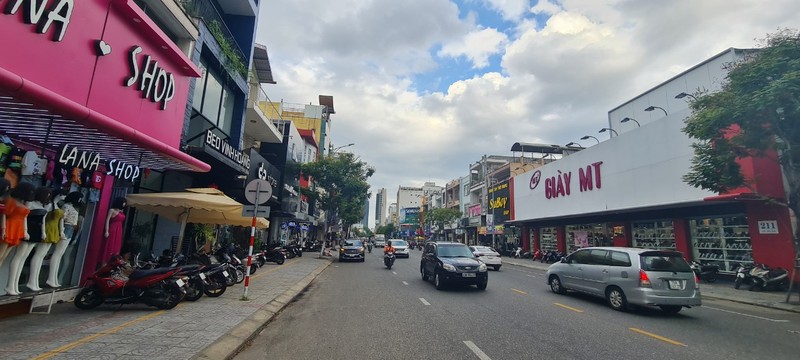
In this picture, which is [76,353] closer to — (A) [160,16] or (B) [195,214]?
(B) [195,214]

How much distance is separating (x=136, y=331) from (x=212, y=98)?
10149 mm

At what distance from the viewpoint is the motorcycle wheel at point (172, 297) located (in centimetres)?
744

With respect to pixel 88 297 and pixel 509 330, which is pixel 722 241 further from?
pixel 88 297

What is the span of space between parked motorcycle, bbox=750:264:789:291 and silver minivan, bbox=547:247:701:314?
7218 mm

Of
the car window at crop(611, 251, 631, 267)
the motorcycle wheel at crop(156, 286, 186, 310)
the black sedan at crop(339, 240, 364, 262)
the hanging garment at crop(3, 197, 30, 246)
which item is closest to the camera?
the hanging garment at crop(3, 197, 30, 246)

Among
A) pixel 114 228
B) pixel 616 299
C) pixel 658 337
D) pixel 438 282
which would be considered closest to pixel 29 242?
pixel 114 228

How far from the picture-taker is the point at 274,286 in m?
11.7

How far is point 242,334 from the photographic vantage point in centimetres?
606

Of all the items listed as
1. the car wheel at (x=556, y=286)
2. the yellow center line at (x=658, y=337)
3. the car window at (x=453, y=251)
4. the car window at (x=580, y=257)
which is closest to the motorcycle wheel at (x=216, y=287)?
the car window at (x=453, y=251)

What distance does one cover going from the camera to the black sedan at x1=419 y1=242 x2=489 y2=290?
11.6 metres

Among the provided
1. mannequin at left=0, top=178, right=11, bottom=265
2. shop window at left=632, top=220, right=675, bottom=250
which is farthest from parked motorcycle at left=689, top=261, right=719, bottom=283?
mannequin at left=0, top=178, right=11, bottom=265

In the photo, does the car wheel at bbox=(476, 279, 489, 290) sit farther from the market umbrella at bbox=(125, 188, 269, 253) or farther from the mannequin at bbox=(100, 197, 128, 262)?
the mannequin at bbox=(100, 197, 128, 262)

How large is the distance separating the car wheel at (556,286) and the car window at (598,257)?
149cm

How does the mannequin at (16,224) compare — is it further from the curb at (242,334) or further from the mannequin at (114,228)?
the curb at (242,334)
